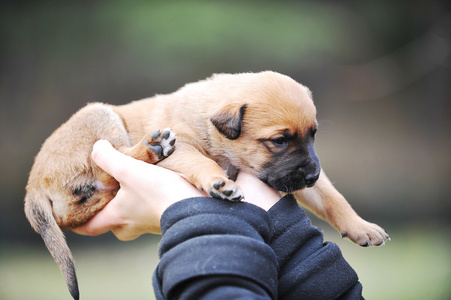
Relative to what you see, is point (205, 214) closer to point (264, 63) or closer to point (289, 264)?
point (289, 264)

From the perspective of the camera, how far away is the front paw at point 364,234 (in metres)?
3.20

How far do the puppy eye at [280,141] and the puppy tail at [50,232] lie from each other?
5.51 feet

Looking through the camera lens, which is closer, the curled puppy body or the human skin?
the human skin

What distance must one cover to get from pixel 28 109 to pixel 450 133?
9554 mm

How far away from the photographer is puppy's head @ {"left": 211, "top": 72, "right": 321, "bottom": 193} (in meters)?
2.88

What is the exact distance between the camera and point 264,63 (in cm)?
910

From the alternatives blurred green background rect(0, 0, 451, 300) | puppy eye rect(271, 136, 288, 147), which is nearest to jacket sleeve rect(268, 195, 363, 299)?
puppy eye rect(271, 136, 288, 147)

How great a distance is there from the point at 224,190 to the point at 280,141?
29.6 inches

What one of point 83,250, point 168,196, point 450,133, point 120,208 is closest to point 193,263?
point 168,196

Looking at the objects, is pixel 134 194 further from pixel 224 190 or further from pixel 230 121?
pixel 230 121

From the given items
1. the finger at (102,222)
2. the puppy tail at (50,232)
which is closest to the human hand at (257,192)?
the finger at (102,222)

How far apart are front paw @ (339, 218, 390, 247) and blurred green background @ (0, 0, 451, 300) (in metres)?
4.55

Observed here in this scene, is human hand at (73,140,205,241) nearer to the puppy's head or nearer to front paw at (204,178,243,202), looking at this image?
front paw at (204,178,243,202)

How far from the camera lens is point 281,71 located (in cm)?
901
